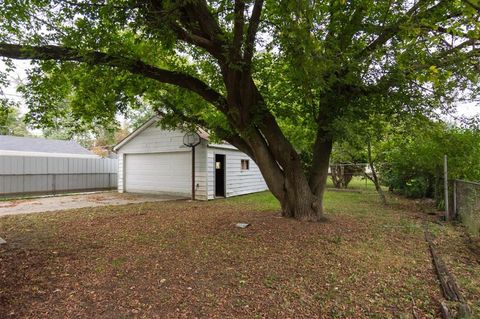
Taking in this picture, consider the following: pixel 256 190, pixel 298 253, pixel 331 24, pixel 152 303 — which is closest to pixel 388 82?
pixel 331 24

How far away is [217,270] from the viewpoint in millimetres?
3832

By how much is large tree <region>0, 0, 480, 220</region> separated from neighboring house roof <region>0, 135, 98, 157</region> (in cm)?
1002

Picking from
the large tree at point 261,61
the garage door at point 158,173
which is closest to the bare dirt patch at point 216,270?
the large tree at point 261,61

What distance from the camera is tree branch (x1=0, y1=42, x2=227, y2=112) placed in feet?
15.1

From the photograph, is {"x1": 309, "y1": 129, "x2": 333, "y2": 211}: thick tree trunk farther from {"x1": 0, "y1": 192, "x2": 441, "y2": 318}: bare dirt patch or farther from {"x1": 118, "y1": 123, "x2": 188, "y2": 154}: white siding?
{"x1": 118, "y1": 123, "x2": 188, "y2": 154}: white siding

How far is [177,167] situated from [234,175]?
8.40ft

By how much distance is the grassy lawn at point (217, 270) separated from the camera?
290 centimetres

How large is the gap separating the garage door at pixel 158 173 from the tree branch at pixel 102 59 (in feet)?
22.4

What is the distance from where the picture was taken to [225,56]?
4.61m

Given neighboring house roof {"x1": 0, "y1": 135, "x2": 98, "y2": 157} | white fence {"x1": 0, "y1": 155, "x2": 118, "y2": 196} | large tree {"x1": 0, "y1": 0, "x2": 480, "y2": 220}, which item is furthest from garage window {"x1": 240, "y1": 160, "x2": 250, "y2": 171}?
neighboring house roof {"x1": 0, "y1": 135, "x2": 98, "y2": 157}

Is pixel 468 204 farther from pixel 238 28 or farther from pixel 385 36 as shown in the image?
pixel 238 28

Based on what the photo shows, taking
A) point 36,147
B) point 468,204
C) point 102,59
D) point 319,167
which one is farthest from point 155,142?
point 468,204

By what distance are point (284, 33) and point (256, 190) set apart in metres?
11.8

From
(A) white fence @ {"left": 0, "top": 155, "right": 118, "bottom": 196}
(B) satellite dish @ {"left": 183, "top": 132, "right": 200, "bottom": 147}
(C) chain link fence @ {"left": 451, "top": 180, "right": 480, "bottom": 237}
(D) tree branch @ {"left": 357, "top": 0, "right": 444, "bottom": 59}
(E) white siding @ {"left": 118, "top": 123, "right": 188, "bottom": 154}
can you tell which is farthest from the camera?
(A) white fence @ {"left": 0, "top": 155, "right": 118, "bottom": 196}
